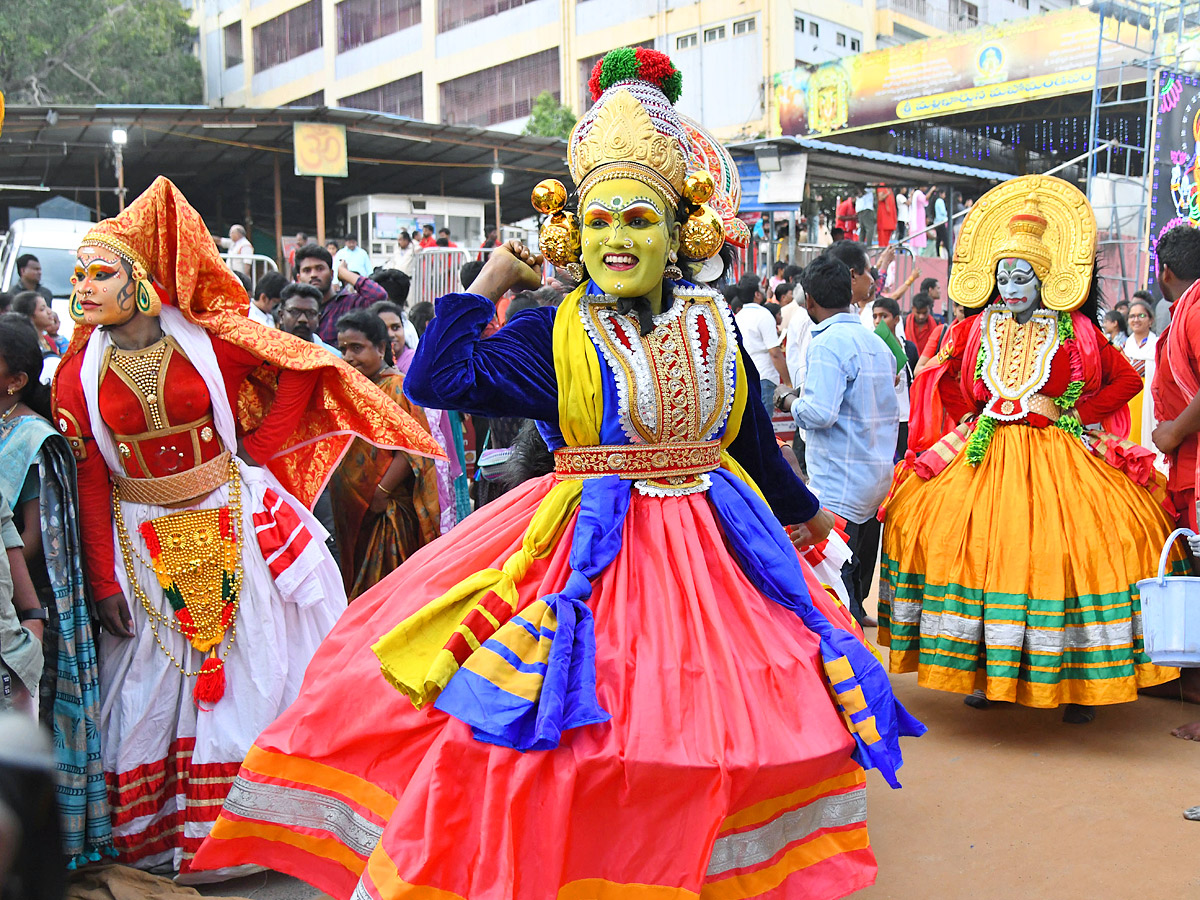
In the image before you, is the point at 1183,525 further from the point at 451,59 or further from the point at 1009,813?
the point at 451,59

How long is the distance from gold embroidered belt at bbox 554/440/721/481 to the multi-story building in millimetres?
23982

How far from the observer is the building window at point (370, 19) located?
36.2m

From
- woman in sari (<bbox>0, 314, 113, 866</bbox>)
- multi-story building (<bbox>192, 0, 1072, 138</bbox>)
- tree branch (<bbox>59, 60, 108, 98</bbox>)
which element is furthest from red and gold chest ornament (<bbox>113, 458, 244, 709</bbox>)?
tree branch (<bbox>59, 60, 108, 98</bbox>)

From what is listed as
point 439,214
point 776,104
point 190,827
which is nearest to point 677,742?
point 190,827

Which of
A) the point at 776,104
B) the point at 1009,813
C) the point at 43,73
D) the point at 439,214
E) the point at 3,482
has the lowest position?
the point at 1009,813

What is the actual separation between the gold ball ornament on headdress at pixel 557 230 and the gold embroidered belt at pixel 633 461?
0.53 m

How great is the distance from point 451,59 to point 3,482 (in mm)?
33790

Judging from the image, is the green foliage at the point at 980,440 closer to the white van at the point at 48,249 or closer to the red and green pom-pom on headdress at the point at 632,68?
the red and green pom-pom on headdress at the point at 632,68

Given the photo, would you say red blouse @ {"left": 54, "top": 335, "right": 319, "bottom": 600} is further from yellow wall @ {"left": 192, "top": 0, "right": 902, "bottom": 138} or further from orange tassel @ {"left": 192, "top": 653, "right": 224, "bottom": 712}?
yellow wall @ {"left": 192, "top": 0, "right": 902, "bottom": 138}

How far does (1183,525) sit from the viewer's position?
4.95 m

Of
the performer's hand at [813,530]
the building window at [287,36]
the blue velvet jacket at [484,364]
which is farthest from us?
the building window at [287,36]

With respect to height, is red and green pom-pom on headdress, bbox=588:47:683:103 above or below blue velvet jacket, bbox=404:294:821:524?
above

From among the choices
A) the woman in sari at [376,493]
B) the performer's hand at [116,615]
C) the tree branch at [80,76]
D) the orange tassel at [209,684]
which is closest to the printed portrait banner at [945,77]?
the woman in sari at [376,493]

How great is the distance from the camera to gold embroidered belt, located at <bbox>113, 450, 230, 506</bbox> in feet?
12.5
